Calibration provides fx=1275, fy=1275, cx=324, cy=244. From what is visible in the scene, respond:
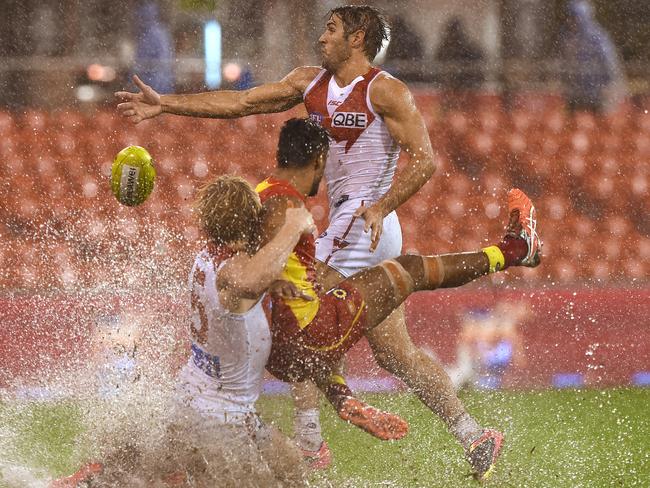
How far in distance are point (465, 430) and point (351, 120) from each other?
1.50m

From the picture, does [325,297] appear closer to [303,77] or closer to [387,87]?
[387,87]

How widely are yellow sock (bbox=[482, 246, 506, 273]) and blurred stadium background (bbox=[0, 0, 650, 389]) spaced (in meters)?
2.21

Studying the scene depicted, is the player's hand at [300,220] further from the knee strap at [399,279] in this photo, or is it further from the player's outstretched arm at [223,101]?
the player's outstretched arm at [223,101]

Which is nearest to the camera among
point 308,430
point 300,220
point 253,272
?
point 253,272

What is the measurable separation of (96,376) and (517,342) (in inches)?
110

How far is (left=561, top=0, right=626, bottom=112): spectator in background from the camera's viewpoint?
975cm

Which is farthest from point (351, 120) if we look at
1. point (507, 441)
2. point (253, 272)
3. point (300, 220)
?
point (507, 441)

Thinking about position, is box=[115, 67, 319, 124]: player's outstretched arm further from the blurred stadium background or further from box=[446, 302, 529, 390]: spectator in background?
box=[446, 302, 529, 390]: spectator in background

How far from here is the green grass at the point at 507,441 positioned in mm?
5820

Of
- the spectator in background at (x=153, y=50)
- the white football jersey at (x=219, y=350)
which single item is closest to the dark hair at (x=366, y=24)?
the white football jersey at (x=219, y=350)

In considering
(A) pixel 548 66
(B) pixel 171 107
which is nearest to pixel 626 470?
(B) pixel 171 107

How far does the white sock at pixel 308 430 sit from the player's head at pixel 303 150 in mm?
1200

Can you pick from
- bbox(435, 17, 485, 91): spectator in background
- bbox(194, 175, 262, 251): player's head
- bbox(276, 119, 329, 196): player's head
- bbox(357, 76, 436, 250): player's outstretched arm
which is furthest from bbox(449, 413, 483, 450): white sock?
bbox(435, 17, 485, 91): spectator in background

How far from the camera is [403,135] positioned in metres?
5.72
